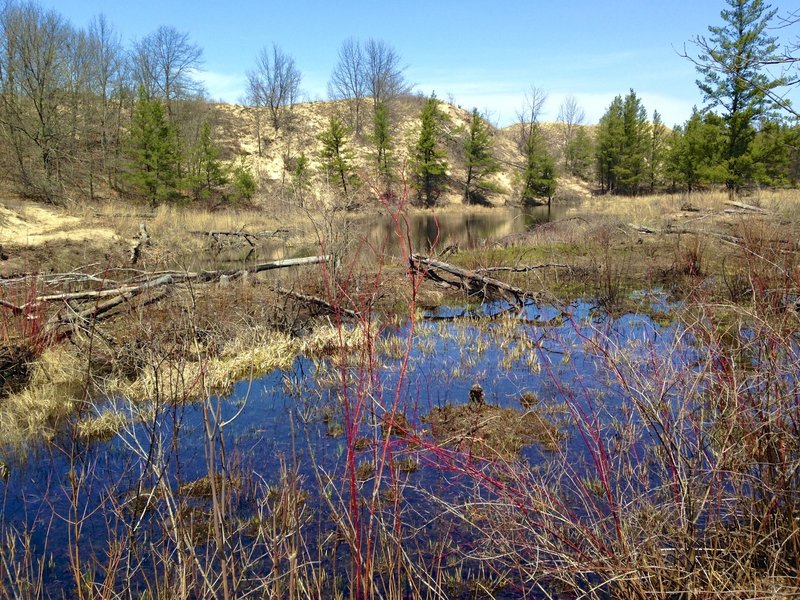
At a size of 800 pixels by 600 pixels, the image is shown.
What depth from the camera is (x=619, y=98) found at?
5819 centimetres

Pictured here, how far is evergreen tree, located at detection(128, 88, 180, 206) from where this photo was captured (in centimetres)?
3559

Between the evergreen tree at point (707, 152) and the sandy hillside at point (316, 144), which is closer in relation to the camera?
the evergreen tree at point (707, 152)

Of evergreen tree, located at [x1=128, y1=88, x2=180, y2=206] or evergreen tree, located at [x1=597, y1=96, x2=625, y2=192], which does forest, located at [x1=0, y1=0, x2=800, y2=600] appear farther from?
evergreen tree, located at [x1=597, y1=96, x2=625, y2=192]

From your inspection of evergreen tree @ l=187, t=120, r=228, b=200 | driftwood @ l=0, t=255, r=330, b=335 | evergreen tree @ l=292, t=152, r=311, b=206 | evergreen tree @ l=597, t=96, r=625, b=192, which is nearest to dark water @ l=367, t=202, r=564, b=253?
evergreen tree @ l=292, t=152, r=311, b=206

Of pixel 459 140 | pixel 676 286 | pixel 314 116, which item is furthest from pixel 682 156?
pixel 314 116

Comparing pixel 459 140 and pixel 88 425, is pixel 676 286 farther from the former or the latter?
pixel 459 140

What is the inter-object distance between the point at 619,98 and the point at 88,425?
63691mm

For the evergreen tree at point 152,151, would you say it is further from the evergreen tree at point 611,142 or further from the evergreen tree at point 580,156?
the evergreen tree at point 580,156

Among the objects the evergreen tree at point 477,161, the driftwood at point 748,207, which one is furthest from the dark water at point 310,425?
the evergreen tree at point 477,161

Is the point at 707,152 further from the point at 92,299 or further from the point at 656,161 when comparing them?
the point at 92,299

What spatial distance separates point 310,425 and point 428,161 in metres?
52.4

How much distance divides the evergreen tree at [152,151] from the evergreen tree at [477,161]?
29.8 m

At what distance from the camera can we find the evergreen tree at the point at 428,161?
54125 millimetres

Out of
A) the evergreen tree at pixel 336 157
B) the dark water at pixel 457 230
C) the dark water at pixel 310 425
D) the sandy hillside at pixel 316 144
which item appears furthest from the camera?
the sandy hillside at pixel 316 144
